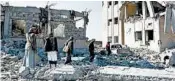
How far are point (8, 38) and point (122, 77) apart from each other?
788 inches

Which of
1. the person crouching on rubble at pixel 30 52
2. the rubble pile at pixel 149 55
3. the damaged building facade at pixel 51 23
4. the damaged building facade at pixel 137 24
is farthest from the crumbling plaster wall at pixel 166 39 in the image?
the person crouching on rubble at pixel 30 52

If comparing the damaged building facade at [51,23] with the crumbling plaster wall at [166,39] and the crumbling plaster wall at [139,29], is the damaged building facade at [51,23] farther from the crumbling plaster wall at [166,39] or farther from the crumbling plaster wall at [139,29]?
the crumbling plaster wall at [166,39]

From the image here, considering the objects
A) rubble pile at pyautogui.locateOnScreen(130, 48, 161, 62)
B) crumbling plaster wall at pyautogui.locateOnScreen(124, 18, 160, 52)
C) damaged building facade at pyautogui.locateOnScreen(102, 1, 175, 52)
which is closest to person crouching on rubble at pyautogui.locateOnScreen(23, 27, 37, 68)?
rubble pile at pyautogui.locateOnScreen(130, 48, 161, 62)

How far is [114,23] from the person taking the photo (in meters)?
35.8

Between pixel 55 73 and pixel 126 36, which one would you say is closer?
pixel 55 73

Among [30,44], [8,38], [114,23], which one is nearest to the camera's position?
[30,44]

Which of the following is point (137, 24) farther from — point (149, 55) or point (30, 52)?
point (30, 52)

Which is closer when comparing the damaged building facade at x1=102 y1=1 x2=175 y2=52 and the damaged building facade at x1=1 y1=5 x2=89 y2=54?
the damaged building facade at x1=1 y1=5 x2=89 y2=54

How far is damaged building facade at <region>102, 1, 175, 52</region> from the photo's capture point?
26.7 m

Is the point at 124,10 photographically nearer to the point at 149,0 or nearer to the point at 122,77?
the point at 149,0

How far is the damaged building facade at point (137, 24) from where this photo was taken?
2673 cm

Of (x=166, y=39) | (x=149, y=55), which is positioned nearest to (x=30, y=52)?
(x=149, y=55)

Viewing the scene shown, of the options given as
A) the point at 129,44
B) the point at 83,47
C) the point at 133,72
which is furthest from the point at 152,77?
the point at 129,44

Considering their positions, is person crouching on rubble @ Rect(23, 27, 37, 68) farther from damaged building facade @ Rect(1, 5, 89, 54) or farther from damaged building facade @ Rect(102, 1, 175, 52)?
damaged building facade @ Rect(102, 1, 175, 52)
